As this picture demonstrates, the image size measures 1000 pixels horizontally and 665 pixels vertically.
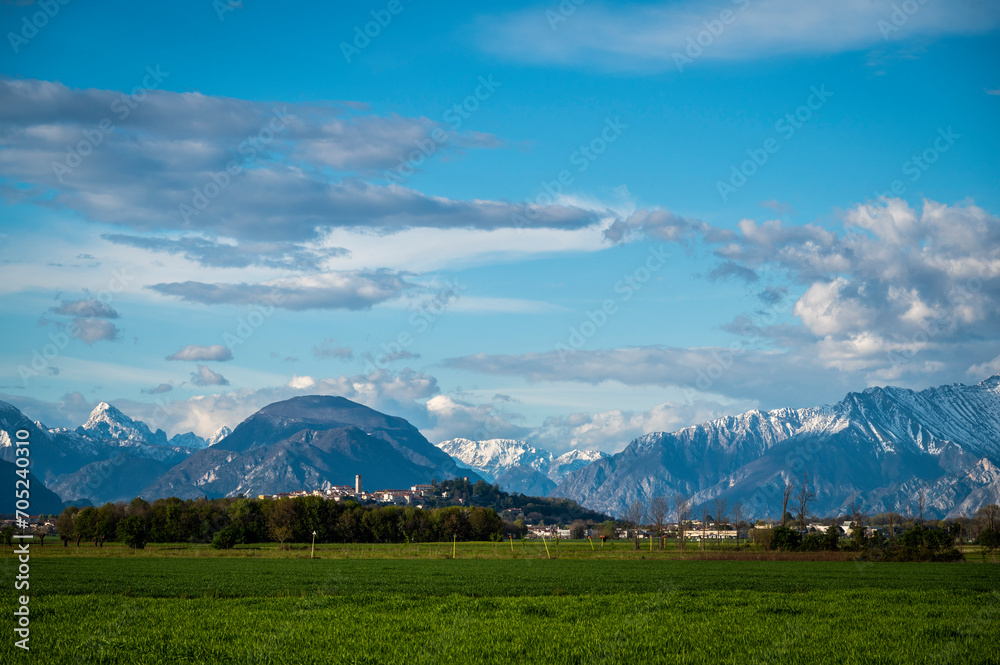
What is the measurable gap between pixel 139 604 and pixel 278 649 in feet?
45.7

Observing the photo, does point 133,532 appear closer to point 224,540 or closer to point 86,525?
point 224,540

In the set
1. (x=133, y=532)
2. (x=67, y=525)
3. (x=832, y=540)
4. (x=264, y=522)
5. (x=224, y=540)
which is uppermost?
(x=832, y=540)

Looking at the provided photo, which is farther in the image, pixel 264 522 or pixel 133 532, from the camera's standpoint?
pixel 264 522

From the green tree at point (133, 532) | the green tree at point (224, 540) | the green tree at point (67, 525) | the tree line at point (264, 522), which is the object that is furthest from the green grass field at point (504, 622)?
the green tree at point (67, 525)

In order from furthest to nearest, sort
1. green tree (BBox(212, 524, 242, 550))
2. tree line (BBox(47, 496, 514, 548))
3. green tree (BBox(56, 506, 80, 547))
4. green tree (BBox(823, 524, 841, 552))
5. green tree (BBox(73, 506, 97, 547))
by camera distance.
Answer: green tree (BBox(56, 506, 80, 547)), tree line (BBox(47, 496, 514, 548)), green tree (BBox(73, 506, 97, 547)), green tree (BBox(212, 524, 242, 550)), green tree (BBox(823, 524, 841, 552))

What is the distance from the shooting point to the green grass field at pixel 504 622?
2370 centimetres

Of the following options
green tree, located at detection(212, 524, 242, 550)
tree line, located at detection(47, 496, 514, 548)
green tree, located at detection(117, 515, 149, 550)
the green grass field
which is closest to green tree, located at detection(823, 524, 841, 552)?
the green grass field

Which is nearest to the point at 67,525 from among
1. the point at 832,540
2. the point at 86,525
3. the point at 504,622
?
the point at 86,525

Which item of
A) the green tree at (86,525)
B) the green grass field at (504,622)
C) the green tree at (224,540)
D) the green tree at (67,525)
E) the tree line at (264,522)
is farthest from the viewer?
the green tree at (67,525)

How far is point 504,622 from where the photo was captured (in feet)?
96.6

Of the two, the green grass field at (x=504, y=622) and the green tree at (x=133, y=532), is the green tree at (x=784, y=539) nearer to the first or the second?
the green grass field at (x=504, y=622)

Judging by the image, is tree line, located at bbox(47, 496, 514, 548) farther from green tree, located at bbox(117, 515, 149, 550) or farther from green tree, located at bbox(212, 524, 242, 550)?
green tree, located at bbox(212, 524, 242, 550)

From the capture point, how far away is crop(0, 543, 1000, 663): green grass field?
77.8 ft

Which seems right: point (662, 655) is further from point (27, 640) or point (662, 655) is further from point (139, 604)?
point (139, 604)
